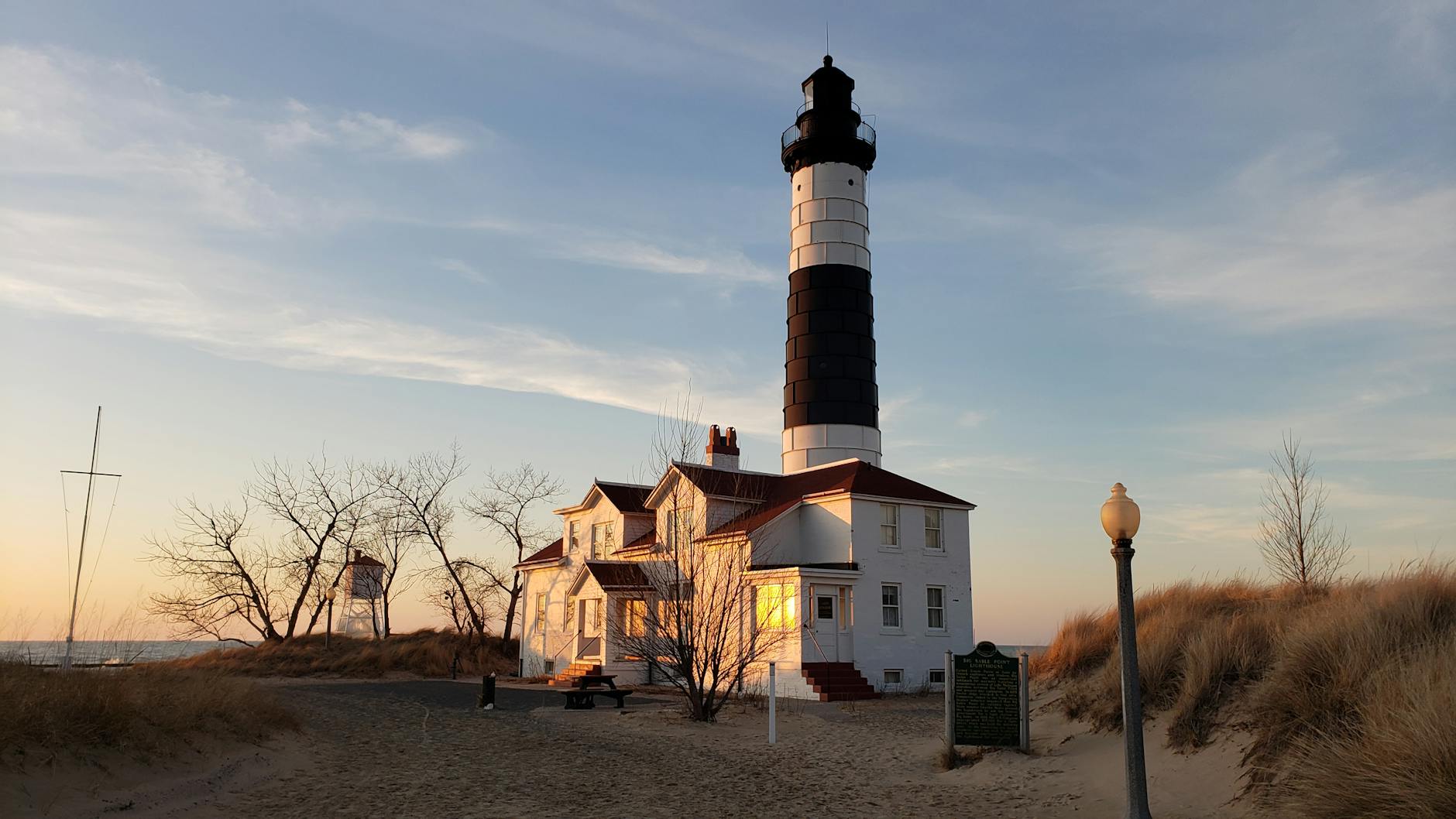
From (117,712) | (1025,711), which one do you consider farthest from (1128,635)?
(117,712)

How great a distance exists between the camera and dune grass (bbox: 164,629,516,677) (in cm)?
3716

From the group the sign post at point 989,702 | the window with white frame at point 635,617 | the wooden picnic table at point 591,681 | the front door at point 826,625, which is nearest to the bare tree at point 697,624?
the wooden picnic table at point 591,681

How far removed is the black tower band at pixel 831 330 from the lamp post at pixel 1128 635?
26.7 m

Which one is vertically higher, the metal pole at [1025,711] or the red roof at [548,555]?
the red roof at [548,555]

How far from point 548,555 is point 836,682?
1663 cm

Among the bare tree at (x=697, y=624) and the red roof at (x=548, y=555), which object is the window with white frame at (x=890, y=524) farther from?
the red roof at (x=548, y=555)

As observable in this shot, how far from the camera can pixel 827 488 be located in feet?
99.4

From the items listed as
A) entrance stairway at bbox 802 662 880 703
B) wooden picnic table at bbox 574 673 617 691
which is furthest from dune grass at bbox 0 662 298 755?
entrance stairway at bbox 802 662 880 703

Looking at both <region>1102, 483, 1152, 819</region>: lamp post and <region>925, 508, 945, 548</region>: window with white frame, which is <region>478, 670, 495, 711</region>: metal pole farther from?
<region>1102, 483, 1152, 819</region>: lamp post

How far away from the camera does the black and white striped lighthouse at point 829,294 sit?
36188 mm

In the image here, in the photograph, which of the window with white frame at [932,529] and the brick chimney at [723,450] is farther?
the brick chimney at [723,450]

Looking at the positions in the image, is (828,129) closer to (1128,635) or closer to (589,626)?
(589,626)

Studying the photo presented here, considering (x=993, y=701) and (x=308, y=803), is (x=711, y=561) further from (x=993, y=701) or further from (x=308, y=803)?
(x=308, y=803)

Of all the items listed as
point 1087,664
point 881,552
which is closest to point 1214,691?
point 1087,664
